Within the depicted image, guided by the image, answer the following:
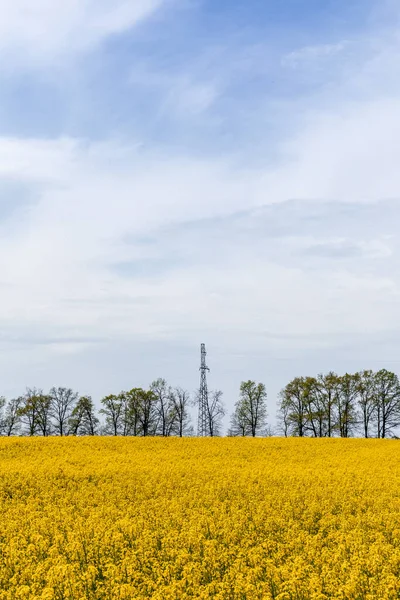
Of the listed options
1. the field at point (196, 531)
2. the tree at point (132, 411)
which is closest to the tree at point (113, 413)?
the tree at point (132, 411)

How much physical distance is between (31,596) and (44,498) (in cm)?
928

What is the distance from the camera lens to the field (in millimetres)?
9547

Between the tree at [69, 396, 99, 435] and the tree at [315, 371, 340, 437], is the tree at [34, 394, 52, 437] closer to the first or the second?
the tree at [69, 396, 99, 435]

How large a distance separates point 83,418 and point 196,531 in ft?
203

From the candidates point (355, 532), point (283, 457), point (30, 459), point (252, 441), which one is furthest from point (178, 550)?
point (252, 441)

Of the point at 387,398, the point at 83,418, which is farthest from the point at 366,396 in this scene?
the point at 83,418

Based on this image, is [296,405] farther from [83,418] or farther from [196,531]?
[196,531]

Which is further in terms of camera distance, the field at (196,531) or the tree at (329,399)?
the tree at (329,399)

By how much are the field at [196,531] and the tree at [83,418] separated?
46.0m

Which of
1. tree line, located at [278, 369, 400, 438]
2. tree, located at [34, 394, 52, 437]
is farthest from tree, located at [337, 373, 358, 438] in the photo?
tree, located at [34, 394, 52, 437]

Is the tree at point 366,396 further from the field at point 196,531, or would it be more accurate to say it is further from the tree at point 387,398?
the field at point 196,531

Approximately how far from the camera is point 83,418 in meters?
71.9

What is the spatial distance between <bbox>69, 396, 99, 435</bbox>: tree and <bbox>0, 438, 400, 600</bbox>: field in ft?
151

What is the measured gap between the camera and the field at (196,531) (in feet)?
31.3
